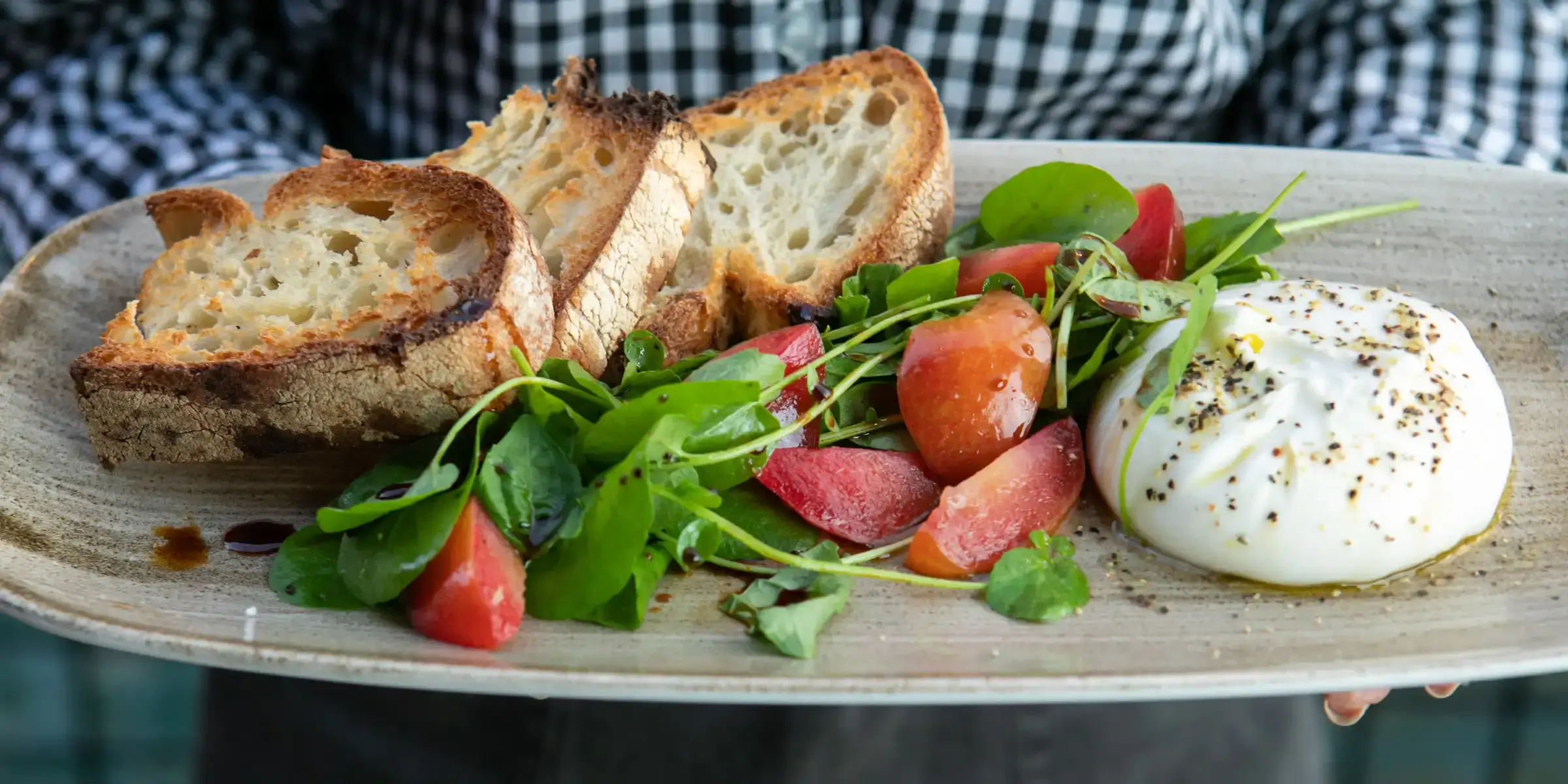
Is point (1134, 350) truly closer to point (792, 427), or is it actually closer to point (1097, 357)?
point (1097, 357)

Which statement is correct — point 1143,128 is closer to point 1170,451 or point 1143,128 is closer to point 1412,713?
point 1170,451

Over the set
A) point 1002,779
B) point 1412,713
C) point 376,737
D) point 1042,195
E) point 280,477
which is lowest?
point 1412,713

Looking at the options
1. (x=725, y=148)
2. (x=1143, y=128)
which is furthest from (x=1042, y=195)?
(x=1143, y=128)

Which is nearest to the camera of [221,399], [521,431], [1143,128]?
[521,431]

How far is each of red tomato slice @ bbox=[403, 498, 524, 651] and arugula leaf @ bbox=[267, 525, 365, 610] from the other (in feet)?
0.30

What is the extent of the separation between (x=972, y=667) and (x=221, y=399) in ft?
3.30

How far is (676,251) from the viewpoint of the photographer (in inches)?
69.3

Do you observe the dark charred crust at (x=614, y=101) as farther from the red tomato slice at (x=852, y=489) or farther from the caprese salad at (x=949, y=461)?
the red tomato slice at (x=852, y=489)

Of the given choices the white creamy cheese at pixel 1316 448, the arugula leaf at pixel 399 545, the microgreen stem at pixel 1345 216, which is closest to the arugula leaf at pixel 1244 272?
the microgreen stem at pixel 1345 216

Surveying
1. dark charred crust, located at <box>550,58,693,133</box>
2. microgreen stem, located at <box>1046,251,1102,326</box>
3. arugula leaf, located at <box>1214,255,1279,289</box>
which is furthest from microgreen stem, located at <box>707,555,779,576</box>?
arugula leaf, located at <box>1214,255,1279,289</box>

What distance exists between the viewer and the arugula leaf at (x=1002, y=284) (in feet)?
5.25

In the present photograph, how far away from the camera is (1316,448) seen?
1.32 meters

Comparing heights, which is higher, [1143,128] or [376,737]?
[1143,128]

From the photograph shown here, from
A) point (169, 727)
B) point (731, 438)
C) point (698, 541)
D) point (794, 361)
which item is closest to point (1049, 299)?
point (794, 361)
